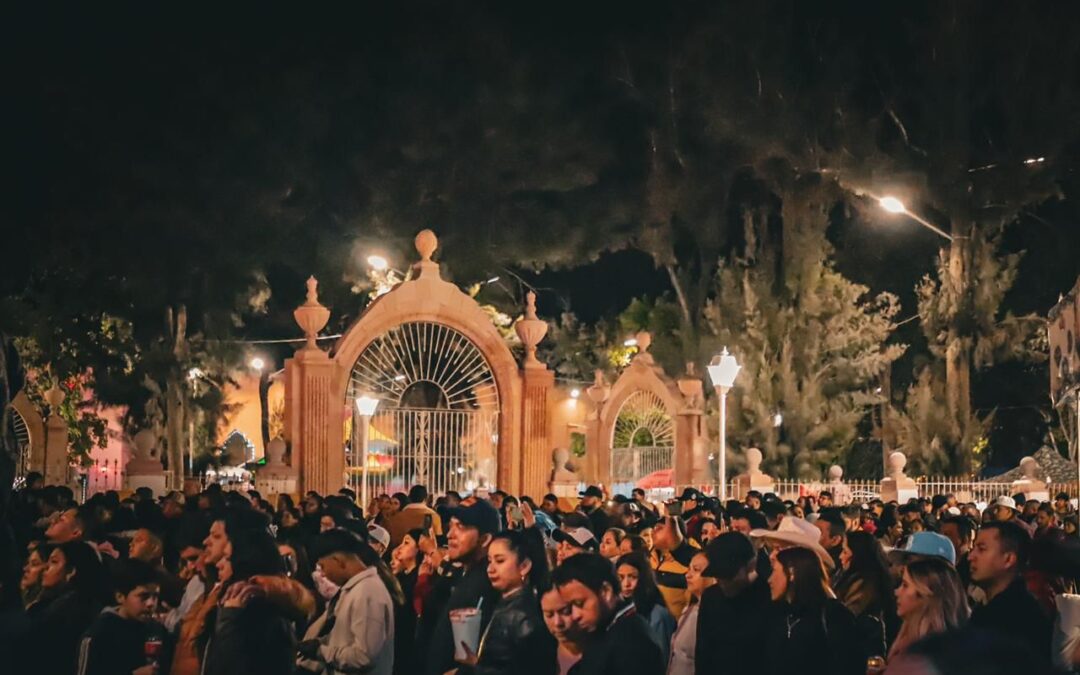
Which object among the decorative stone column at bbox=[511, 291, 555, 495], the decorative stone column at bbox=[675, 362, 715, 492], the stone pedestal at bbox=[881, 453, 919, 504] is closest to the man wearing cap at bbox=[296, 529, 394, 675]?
the decorative stone column at bbox=[511, 291, 555, 495]

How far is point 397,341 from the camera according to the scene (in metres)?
25.4

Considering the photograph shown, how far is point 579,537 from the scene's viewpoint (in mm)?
11039

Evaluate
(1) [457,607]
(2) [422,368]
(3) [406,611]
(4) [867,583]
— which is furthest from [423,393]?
(1) [457,607]

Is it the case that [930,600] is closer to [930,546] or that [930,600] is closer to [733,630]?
[733,630]

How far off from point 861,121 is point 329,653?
116 feet

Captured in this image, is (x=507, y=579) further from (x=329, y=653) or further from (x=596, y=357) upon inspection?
(x=596, y=357)

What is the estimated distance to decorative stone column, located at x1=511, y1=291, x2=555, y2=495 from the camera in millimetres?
26406

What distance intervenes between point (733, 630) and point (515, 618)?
1.08 metres

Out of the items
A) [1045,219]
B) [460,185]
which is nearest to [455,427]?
[460,185]

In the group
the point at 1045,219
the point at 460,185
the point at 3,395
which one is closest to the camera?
the point at 3,395

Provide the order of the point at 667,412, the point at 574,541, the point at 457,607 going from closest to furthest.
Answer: the point at 457,607, the point at 574,541, the point at 667,412

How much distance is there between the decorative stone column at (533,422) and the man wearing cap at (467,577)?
1712 centimetres

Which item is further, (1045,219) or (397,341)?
(1045,219)

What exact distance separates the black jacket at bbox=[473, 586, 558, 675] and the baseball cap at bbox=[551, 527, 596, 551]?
11.9 feet
